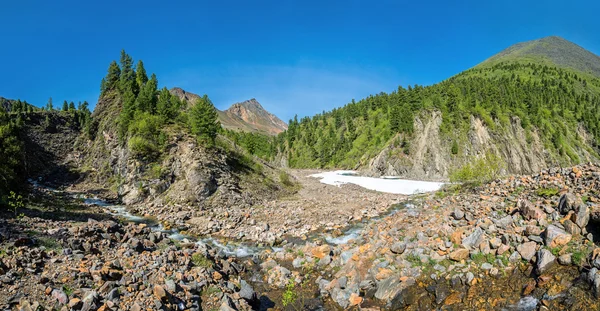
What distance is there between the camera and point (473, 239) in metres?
14.6

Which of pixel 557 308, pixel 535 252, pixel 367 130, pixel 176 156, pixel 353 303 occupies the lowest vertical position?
pixel 353 303

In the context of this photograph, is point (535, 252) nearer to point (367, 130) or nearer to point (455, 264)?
point (455, 264)

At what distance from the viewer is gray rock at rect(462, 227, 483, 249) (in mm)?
14398

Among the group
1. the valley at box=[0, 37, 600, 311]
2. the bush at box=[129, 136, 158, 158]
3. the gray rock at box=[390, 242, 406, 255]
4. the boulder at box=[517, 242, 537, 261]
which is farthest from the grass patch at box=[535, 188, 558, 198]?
the bush at box=[129, 136, 158, 158]

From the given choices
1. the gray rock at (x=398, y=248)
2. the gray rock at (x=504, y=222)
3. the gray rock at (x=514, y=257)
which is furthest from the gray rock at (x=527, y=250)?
the gray rock at (x=398, y=248)

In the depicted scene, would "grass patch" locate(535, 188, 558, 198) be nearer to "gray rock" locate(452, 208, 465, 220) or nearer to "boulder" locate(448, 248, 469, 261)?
"gray rock" locate(452, 208, 465, 220)

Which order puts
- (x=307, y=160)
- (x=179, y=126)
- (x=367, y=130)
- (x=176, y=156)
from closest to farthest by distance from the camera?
(x=176, y=156)
(x=179, y=126)
(x=367, y=130)
(x=307, y=160)

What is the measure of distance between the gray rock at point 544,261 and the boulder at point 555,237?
79cm

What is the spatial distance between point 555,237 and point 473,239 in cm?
317

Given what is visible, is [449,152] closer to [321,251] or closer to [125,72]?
[321,251]

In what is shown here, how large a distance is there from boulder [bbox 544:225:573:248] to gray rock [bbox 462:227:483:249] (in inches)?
100

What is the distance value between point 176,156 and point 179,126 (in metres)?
7.81

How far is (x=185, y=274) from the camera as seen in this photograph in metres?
14.6

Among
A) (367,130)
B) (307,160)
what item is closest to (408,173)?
(367,130)
